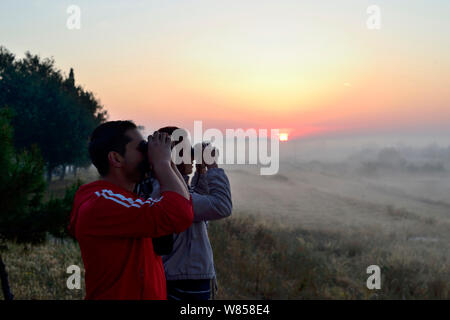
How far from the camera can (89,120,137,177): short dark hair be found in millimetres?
1881

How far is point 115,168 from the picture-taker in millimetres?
1914

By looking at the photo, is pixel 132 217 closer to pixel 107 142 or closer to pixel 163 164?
pixel 163 164

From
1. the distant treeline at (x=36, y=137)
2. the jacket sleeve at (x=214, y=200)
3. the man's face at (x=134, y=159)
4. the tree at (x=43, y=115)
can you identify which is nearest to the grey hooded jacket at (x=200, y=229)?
the jacket sleeve at (x=214, y=200)

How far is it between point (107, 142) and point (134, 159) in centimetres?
16

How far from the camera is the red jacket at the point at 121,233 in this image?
1.70 meters

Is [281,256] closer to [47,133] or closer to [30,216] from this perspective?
[30,216]

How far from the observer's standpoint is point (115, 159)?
1.89 meters

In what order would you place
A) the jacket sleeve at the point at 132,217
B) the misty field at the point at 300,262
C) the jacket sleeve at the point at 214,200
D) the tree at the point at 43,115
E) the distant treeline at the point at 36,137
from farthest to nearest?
the tree at the point at 43,115 → the misty field at the point at 300,262 → the distant treeline at the point at 36,137 → the jacket sleeve at the point at 214,200 → the jacket sleeve at the point at 132,217

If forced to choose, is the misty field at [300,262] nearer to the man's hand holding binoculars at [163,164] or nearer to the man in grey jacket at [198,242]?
the man in grey jacket at [198,242]

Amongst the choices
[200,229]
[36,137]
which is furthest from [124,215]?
[36,137]

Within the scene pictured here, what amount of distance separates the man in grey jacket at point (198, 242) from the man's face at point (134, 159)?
2.12ft

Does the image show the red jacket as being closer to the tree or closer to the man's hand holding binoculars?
the man's hand holding binoculars

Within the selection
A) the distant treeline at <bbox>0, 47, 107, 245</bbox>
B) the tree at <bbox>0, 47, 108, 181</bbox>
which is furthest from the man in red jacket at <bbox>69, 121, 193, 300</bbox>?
the tree at <bbox>0, 47, 108, 181</bbox>

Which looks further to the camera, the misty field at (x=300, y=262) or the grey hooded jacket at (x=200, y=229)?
the misty field at (x=300, y=262)
